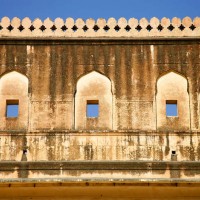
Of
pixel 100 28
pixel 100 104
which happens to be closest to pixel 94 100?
pixel 100 104

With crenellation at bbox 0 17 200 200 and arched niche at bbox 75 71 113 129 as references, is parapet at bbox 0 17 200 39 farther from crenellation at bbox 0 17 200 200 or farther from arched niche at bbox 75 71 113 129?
arched niche at bbox 75 71 113 129

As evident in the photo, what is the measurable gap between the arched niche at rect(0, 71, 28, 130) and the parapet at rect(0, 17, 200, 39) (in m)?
0.96

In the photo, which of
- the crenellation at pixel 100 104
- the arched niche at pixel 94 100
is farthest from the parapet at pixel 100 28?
the arched niche at pixel 94 100

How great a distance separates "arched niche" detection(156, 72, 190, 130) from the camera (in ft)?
54.0

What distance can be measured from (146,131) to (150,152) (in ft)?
1.55

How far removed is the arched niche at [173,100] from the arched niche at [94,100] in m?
1.09

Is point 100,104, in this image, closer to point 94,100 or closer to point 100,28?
point 94,100

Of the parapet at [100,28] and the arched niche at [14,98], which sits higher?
the parapet at [100,28]

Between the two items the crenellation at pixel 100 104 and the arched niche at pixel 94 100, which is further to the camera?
the arched niche at pixel 94 100

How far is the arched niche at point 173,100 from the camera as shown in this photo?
16.5 m

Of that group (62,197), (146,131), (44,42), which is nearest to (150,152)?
(146,131)

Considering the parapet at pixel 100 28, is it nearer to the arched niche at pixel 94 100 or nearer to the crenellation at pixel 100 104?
the crenellation at pixel 100 104

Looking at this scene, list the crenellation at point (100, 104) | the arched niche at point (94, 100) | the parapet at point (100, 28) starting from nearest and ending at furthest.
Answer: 1. the crenellation at point (100, 104)
2. the arched niche at point (94, 100)
3. the parapet at point (100, 28)

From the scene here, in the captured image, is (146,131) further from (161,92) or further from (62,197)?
(62,197)
